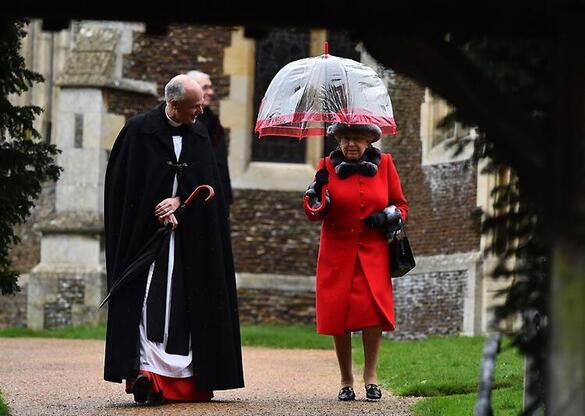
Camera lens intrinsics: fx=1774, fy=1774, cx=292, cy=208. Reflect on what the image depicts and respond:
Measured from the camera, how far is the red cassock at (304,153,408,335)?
11.1 m

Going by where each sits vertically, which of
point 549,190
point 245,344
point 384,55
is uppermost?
point 384,55

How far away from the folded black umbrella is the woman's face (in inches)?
35.6

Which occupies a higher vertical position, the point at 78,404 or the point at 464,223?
the point at 464,223

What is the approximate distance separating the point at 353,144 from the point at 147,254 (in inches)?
58.4

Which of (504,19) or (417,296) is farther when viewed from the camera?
(417,296)

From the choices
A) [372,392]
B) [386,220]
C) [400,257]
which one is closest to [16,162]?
[386,220]

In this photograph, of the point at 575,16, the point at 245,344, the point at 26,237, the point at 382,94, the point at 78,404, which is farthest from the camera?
the point at 26,237

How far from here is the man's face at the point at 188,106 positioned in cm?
1099

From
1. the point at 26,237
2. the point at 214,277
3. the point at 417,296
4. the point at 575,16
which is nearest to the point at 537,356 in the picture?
the point at 575,16

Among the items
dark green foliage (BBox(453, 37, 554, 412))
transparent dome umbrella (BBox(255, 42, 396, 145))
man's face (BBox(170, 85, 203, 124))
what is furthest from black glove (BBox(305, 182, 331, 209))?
dark green foliage (BBox(453, 37, 554, 412))

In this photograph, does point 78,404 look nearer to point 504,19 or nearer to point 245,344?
point 504,19

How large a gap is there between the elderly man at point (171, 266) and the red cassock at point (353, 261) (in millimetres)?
614

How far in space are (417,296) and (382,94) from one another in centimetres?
948

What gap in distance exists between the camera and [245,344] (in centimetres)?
1938
